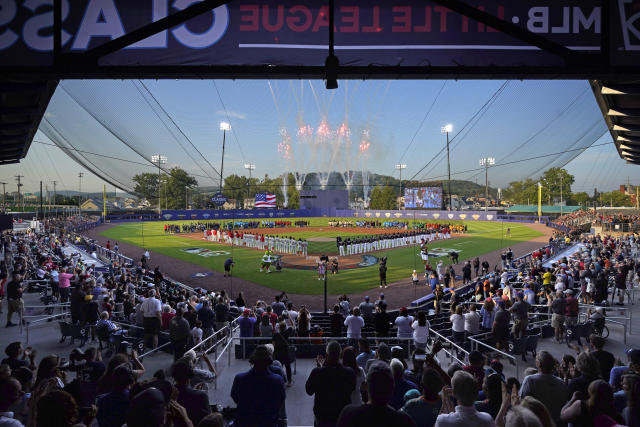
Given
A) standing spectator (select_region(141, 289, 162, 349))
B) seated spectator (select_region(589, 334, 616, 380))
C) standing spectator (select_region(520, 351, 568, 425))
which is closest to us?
standing spectator (select_region(520, 351, 568, 425))

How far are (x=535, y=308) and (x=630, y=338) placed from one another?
2.57 m

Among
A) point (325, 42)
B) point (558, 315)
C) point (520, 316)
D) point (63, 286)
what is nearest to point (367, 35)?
point (325, 42)

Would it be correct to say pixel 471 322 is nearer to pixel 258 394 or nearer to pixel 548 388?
pixel 548 388

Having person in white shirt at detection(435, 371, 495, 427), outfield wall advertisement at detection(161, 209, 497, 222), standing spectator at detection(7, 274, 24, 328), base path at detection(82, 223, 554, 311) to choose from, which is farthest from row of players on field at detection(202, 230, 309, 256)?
outfield wall advertisement at detection(161, 209, 497, 222)

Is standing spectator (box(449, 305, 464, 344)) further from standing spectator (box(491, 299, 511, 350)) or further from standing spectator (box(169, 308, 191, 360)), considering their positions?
standing spectator (box(169, 308, 191, 360))

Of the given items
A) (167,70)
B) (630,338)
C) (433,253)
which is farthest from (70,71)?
(433,253)

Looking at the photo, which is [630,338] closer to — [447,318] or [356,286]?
[447,318]

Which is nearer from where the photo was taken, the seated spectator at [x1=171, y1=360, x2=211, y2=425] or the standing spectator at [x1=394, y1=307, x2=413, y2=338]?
the seated spectator at [x1=171, y1=360, x2=211, y2=425]

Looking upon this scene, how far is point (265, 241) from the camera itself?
32.9 m

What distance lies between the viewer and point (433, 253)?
29.5 meters

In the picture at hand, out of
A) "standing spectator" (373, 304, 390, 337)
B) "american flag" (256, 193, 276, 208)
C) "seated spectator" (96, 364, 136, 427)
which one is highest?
"american flag" (256, 193, 276, 208)

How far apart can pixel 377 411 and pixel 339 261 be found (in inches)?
977

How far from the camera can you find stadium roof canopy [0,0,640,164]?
3.70m

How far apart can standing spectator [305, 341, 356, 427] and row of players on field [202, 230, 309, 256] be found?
24.4 m
